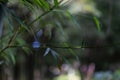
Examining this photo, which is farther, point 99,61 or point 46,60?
point 99,61

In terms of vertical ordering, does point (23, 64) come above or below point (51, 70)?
above

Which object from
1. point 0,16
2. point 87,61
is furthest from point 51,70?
point 0,16

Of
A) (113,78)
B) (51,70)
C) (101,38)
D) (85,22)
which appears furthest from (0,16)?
(51,70)

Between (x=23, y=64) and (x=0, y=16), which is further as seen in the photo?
(x=23, y=64)

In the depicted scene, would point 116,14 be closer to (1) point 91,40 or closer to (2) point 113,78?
(1) point 91,40

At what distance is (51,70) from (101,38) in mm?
1879

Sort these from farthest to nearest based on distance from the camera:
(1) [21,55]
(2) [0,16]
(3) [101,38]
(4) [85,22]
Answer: (3) [101,38] < (4) [85,22] < (1) [21,55] < (2) [0,16]

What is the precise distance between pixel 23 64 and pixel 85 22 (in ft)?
4.76

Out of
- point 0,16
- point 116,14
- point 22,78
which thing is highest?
point 0,16

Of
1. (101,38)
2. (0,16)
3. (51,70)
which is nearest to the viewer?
(0,16)

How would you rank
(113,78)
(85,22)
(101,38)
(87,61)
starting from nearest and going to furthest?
(113,78) < (85,22) < (101,38) < (87,61)

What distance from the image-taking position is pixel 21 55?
702 centimetres

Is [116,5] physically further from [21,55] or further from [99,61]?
[21,55]

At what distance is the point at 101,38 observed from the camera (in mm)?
8031
